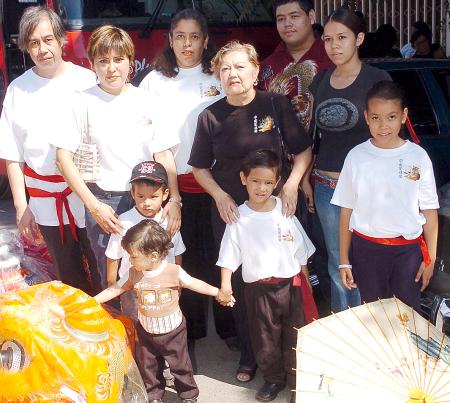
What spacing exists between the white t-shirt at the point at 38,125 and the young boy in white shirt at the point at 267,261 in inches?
34.6

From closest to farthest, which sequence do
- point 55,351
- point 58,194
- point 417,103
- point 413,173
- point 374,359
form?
point 374,359 → point 55,351 → point 413,173 → point 58,194 → point 417,103

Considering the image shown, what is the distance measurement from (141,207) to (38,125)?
684 mm

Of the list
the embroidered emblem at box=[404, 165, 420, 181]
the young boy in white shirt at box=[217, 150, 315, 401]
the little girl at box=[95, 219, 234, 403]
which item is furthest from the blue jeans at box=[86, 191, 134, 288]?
the embroidered emblem at box=[404, 165, 420, 181]

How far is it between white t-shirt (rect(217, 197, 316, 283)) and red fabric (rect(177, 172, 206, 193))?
0.48m

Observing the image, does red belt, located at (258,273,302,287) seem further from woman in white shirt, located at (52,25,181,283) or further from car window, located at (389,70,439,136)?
car window, located at (389,70,439,136)

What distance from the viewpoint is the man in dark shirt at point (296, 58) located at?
374 centimetres

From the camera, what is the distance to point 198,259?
3959mm

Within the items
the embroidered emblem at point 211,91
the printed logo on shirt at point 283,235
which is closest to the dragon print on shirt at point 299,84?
the embroidered emblem at point 211,91

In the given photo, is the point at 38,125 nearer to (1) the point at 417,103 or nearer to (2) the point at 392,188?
(2) the point at 392,188

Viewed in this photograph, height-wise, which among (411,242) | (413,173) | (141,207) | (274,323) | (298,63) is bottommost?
(274,323)

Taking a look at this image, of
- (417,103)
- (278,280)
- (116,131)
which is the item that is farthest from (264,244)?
(417,103)

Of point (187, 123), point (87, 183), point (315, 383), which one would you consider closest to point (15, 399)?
point (87, 183)

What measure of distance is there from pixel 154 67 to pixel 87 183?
784 mm

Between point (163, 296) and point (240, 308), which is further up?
point (163, 296)
